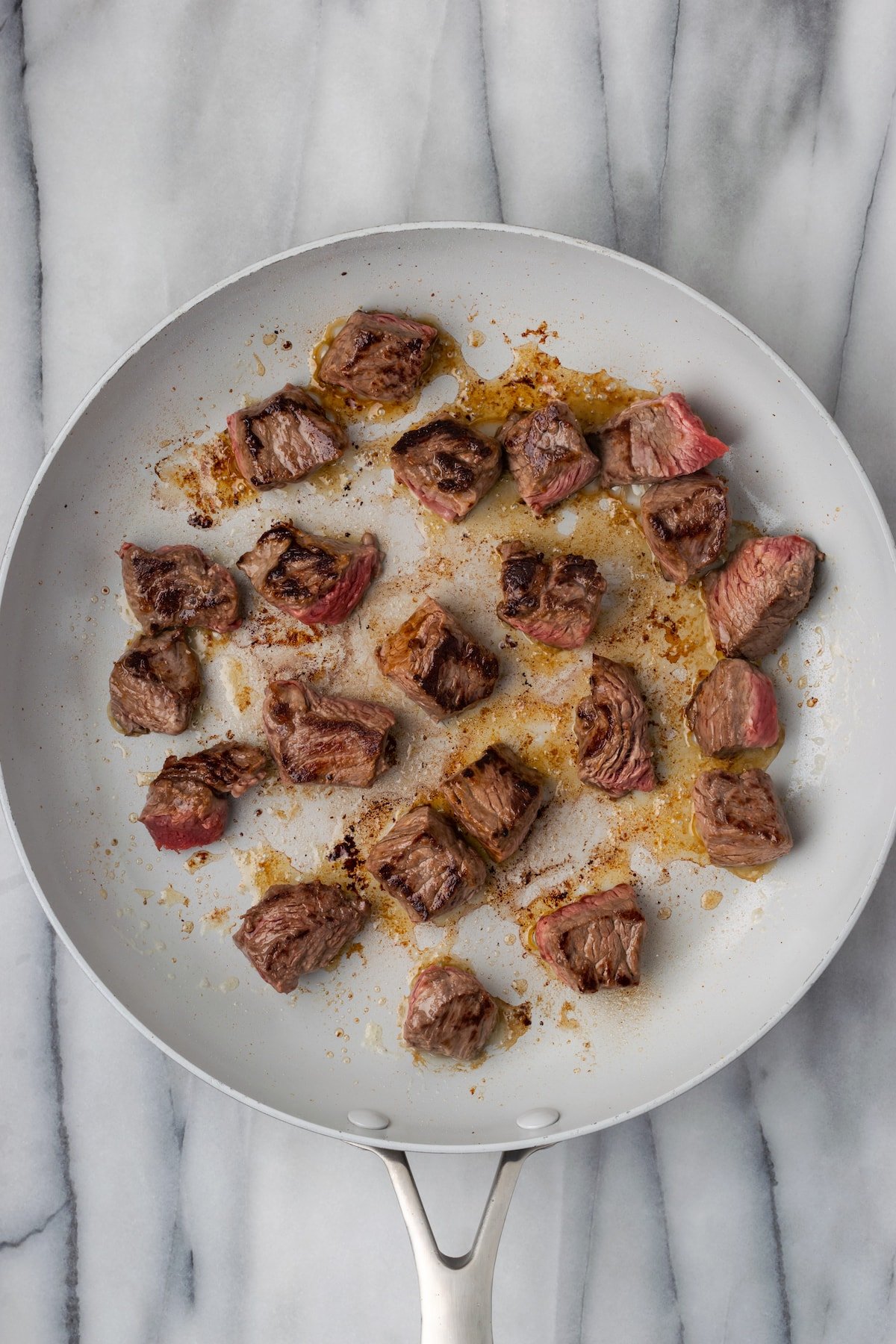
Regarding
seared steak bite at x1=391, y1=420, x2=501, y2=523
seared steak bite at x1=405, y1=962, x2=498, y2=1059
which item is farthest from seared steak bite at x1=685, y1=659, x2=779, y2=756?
seared steak bite at x1=405, y1=962, x2=498, y2=1059

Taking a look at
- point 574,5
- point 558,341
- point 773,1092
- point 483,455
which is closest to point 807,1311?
point 773,1092

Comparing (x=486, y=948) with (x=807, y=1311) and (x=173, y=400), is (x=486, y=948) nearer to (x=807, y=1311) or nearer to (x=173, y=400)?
(x=807, y=1311)

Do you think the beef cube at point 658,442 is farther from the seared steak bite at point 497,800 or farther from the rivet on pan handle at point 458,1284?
the rivet on pan handle at point 458,1284

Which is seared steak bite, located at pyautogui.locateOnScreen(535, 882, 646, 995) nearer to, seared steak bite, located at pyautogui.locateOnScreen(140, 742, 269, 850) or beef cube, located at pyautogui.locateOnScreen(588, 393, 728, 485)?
seared steak bite, located at pyautogui.locateOnScreen(140, 742, 269, 850)

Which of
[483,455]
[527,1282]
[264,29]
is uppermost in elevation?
[264,29]

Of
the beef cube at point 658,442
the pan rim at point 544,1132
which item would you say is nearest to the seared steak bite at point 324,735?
the pan rim at point 544,1132

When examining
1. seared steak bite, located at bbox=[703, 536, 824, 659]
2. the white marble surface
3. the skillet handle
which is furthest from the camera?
the white marble surface

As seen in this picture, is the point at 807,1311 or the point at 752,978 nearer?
the point at 752,978
